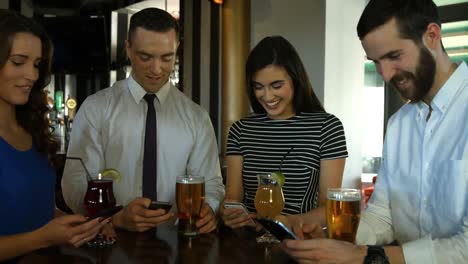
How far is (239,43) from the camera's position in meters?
5.07

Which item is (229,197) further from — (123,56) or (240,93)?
(123,56)

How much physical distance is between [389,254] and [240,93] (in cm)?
382

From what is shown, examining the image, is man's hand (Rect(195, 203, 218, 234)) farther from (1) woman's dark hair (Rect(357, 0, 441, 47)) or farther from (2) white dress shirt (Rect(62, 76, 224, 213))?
(1) woman's dark hair (Rect(357, 0, 441, 47))

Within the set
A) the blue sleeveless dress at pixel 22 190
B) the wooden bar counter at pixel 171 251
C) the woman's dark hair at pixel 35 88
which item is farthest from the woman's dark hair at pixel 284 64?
the blue sleeveless dress at pixel 22 190

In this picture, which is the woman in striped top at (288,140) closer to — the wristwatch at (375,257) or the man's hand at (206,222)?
the man's hand at (206,222)

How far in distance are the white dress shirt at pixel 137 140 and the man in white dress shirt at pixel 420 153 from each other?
2.98 ft

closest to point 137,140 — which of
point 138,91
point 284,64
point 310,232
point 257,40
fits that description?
point 138,91

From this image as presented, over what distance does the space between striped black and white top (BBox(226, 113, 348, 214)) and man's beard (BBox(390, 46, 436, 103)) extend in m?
0.61

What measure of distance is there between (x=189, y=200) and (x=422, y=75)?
92cm

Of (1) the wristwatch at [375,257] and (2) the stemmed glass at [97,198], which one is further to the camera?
(2) the stemmed glass at [97,198]

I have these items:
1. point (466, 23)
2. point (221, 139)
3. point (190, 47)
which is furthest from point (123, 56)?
point (466, 23)

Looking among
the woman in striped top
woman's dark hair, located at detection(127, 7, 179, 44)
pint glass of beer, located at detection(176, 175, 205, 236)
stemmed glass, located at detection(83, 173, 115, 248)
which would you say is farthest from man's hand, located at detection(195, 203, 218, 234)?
woman's dark hair, located at detection(127, 7, 179, 44)

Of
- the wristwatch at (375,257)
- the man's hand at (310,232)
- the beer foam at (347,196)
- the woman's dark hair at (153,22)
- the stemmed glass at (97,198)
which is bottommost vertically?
the wristwatch at (375,257)

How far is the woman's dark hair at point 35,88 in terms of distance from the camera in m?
1.84
